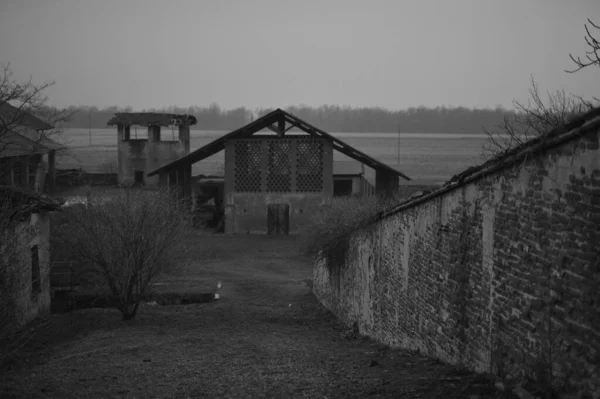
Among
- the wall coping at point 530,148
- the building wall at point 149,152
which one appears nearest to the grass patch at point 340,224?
the wall coping at point 530,148

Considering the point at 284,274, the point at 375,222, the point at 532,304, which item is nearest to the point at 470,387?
the point at 532,304

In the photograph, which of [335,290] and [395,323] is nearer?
[395,323]

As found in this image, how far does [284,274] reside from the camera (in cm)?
2770

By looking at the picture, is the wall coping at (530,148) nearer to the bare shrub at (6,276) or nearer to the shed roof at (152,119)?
the bare shrub at (6,276)

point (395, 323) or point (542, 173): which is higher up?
point (542, 173)

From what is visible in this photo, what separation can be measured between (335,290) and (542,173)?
12439mm

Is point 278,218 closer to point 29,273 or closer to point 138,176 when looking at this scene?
point 29,273

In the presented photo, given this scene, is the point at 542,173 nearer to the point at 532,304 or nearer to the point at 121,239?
the point at 532,304

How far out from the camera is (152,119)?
165 feet

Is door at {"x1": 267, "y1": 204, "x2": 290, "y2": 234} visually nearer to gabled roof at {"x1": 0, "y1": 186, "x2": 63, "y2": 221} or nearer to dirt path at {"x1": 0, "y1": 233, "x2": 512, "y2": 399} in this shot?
dirt path at {"x1": 0, "y1": 233, "x2": 512, "y2": 399}

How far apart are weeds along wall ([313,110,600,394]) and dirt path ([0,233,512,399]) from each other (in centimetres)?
57

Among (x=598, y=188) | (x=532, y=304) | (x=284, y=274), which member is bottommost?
(x=284, y=274)

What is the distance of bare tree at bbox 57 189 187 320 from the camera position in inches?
687

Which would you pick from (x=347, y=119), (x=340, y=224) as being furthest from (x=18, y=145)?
(x=347, y=119)
